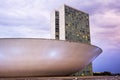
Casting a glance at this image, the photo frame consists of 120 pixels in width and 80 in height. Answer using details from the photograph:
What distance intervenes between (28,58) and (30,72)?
72 centimetres

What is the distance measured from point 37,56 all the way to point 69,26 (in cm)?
3228

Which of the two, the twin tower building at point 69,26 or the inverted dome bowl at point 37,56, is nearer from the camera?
the inverted dome bowl at point 37,56

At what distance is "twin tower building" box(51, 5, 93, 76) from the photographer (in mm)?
39000

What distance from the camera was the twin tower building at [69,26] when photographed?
128 ft

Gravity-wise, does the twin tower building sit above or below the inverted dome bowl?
above

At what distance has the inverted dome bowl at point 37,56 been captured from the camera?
723 cm

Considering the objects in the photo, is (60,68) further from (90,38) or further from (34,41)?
(90,38)

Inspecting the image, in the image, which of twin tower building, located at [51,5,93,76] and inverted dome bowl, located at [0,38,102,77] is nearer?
inverted dome bowl, located at [0,38,102,77]

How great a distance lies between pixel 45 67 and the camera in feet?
25.4

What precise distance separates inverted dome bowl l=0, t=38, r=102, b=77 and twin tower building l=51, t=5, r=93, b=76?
2987 cm

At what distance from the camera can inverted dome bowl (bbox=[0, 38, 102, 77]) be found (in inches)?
285

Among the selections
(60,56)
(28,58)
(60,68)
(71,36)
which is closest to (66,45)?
(60,56)

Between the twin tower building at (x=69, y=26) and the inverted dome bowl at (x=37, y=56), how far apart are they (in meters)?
29.9

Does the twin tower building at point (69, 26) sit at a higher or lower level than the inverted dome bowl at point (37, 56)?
higher
